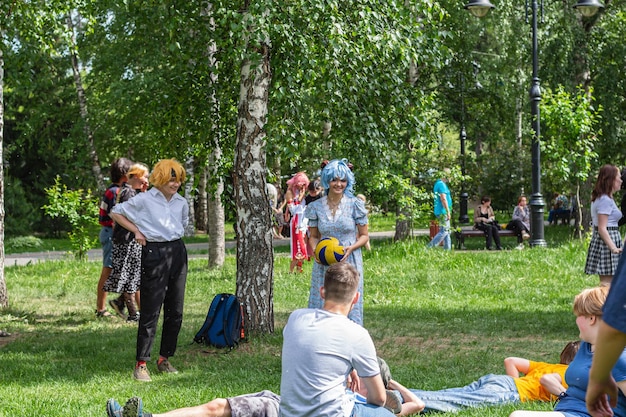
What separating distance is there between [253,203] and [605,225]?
3577 mm

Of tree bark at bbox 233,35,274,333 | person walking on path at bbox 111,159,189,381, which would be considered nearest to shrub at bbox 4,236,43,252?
tree bark at bbox 233,35,274,333

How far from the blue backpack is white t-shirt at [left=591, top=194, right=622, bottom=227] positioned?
3728 millimetres

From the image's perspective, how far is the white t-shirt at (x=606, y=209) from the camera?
9133 mm

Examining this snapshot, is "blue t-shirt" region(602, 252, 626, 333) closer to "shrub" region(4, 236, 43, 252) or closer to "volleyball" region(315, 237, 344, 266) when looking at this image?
"volleyball" region(315, 237, 344, 266)

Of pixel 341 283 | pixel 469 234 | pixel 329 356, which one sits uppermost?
pixel 341 283

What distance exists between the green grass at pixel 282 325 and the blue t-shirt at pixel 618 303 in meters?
3.78

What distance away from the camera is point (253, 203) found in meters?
8.95

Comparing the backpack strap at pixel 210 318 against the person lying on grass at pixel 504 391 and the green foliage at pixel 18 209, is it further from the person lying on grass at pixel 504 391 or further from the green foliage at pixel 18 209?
the green foliage at pixel 18 209

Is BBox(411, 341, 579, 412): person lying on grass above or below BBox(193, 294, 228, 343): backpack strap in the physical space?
below

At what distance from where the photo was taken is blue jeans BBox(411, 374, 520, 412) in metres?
6.28

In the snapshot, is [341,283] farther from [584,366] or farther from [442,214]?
[442,214]

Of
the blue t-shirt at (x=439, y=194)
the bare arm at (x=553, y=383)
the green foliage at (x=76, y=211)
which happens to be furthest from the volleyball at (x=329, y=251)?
the blue t-shirt at (x=439, y=194)

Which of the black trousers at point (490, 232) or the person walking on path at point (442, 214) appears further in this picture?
the black trousers at point (490, 232)

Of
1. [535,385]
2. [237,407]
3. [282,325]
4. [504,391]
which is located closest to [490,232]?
[282,325]
